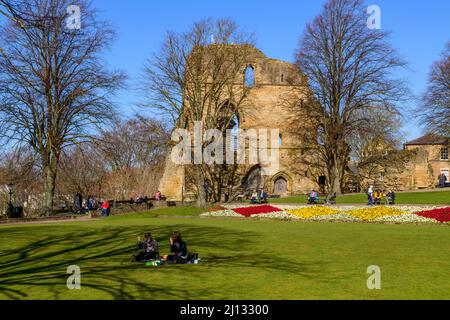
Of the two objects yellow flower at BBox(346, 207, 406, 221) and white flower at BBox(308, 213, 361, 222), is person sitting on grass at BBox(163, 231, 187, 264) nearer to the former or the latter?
yellow flower at BBox(346, 207, 406, 221)

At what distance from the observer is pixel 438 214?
1112 inches

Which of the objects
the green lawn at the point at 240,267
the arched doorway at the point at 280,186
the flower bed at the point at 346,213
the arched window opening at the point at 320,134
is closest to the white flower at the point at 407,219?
the flower bed at the point at 346,213

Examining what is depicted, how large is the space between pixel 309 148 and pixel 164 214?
19.8 meters

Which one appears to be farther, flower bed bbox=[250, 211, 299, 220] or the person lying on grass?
flower bed bbox=[250, 211, 299, 220]

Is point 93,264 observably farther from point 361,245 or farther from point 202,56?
point 202,56

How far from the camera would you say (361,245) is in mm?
17875

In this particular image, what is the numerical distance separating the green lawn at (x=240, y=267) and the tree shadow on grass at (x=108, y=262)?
2cm

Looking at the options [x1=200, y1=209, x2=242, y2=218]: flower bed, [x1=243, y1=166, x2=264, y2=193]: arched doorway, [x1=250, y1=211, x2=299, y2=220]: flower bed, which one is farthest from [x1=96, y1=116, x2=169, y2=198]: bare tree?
[x1=250, y1=211, x2=299, y2=220]: flower bed

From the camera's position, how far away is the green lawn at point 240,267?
10438 millimetres

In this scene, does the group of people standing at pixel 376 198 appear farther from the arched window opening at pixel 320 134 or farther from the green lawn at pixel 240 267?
the green lawn at pixel 240 267

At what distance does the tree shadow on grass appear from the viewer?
10719 mm

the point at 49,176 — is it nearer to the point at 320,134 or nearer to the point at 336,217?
the point at 336,217
